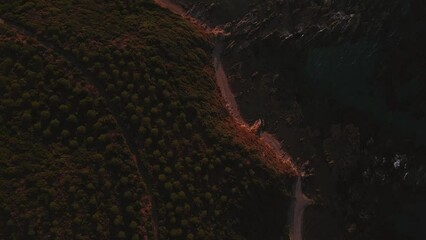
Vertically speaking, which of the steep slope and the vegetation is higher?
the steep slope

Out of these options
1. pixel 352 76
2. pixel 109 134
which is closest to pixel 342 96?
pixel 352 76

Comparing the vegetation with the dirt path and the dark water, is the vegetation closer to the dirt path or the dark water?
the dirt path

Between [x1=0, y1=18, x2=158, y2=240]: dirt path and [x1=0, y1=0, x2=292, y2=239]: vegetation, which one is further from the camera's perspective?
[x1=0, y1=18, x2=158, y2=240]: dirt path

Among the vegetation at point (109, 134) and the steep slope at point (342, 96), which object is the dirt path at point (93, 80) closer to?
the vegetation at point (109, 134)

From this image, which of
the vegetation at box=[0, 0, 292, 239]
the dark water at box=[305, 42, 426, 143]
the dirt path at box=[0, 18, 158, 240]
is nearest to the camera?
the vegetation at box=[0, 0, 292, 239]

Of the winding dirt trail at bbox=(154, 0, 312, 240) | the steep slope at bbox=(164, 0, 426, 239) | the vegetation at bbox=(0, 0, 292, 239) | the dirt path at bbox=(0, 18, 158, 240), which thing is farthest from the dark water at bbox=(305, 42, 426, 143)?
the dirt path at bbox=(0, 18, 158, 240)

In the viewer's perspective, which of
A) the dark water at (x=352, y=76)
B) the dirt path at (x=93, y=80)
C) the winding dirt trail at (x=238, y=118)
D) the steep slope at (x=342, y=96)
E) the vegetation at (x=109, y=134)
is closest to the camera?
the vegetation at (x=109, y=134)

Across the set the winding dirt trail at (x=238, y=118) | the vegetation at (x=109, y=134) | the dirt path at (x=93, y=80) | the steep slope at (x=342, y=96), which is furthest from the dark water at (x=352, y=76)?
the dirt path at (x=93, y=80)
